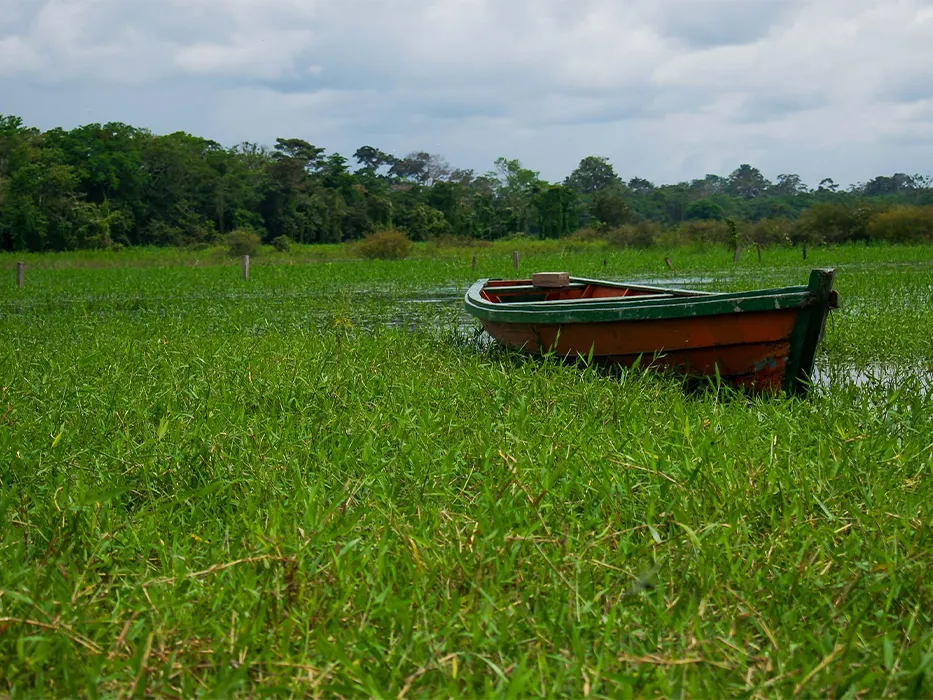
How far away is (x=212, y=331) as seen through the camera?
8.96m

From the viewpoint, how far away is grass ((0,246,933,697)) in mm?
1914

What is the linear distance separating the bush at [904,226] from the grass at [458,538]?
1211 inches

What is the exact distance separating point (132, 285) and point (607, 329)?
13691 mm

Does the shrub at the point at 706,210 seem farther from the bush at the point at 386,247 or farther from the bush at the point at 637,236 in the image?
the bush at the point at 386,247

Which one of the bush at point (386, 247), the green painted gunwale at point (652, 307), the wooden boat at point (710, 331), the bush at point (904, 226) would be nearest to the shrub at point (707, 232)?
the bush at point (904, 226)

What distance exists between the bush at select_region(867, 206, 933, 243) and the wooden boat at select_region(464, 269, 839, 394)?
2996 cm

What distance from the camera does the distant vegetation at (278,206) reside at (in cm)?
3600

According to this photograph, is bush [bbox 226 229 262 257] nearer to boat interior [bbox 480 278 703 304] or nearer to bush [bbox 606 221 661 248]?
bush [bbox 606 221 661 248]

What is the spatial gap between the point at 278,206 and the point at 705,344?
46143 millimetres

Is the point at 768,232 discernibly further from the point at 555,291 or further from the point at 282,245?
the point at 555,291

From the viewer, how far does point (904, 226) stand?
3247cm

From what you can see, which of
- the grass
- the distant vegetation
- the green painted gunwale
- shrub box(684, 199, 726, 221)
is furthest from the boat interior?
shrub box(684, 199, 726, 221)

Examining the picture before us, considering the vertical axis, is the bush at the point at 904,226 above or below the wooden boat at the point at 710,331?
above

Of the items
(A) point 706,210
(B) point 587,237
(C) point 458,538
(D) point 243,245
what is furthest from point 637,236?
(C) point 458,538
